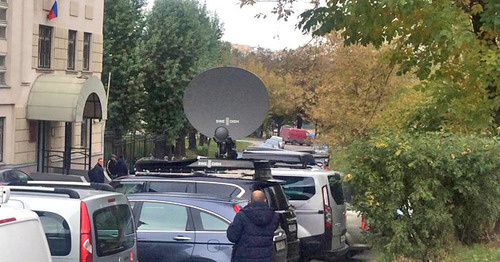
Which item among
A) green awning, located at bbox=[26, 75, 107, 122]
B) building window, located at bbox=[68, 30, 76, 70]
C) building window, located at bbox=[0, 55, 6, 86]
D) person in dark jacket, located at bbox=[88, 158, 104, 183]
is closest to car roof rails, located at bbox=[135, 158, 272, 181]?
person in dark jacket, located at bbox=[88, 158, 104, 183]

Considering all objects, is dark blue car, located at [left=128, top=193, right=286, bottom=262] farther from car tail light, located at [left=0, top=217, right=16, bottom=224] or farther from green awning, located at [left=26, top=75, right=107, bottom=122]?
green awning, located at [left=26, top=75, right=107, bottom=122]

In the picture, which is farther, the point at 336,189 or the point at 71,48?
the point at 71,48

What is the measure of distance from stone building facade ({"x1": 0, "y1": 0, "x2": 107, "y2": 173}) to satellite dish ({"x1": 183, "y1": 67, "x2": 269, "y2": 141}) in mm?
14996

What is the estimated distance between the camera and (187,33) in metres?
48.2

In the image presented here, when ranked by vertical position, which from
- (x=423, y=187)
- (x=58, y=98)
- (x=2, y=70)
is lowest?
(x=423, y=187)

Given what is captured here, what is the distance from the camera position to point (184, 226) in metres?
11.3

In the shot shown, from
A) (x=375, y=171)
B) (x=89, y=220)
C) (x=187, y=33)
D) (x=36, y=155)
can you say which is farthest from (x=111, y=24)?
(x=89, y=220)

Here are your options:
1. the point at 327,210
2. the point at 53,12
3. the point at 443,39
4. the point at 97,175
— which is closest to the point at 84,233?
the point at 443,39

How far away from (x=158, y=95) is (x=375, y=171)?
36061mm

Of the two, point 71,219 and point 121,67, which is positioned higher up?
point 121,67

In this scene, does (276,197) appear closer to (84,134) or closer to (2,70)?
(2,70)

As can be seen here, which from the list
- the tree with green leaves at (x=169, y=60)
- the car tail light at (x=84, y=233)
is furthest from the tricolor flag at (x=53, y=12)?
the car tail light at (x=84, y=233)

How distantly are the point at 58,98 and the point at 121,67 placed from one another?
43.2ft

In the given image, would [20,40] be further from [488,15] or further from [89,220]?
[89,220]
